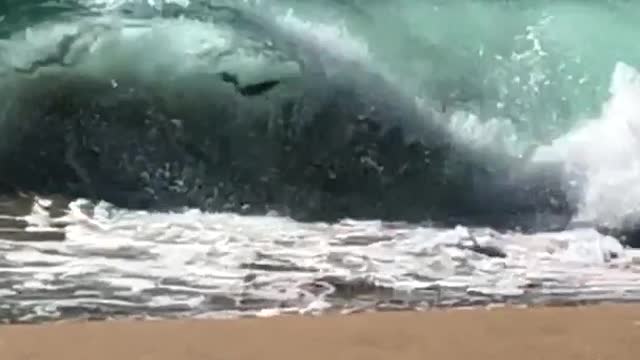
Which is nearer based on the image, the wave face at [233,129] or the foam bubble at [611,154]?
the wave face at [233,129]

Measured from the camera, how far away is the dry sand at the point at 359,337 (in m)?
1.24

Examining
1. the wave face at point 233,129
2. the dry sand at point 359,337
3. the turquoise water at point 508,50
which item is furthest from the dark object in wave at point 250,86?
the dry sand at point 359,337

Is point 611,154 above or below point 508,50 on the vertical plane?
below

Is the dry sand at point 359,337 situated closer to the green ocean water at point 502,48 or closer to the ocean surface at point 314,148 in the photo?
the ocean surface at point 314,148

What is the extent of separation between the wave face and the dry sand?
0.42ft


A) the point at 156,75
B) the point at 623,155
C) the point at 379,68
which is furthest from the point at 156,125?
the point at 623,155

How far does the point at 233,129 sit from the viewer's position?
51.1 inches

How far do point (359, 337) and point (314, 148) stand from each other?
0.78 ft

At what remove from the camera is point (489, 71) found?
134 cm

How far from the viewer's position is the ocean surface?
1244mm

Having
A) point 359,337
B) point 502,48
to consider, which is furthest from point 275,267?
point 502,48

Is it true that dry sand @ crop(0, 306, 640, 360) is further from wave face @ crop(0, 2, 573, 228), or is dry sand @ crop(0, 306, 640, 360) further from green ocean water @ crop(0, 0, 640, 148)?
green ocean water @ crop(0, 0, 640, 148)

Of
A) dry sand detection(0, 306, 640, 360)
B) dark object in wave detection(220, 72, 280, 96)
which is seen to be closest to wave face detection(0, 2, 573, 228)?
dark object in wave detection(220, 72, 280, 96)

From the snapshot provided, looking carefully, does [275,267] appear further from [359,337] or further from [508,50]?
[508,50]
